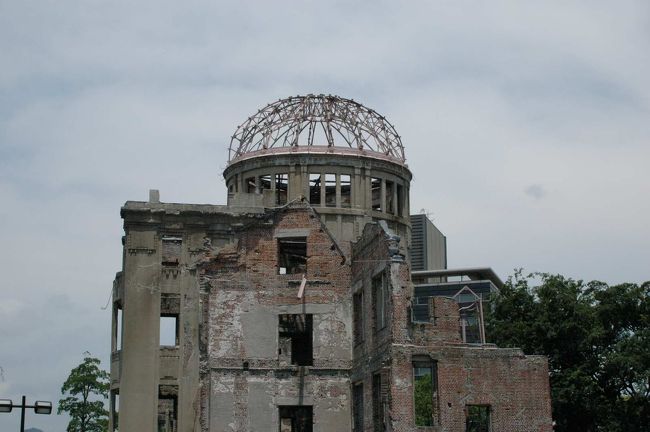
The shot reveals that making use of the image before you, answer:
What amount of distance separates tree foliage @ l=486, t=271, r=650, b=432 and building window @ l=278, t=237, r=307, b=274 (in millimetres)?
10300

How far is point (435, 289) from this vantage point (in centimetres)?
9356

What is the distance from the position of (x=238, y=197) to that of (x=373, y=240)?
39.6ft

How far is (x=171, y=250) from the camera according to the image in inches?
1602

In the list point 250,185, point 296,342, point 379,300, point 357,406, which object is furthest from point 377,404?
point 250,185

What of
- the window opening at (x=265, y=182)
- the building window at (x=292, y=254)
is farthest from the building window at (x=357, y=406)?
the window opening at (x=265, y=182)

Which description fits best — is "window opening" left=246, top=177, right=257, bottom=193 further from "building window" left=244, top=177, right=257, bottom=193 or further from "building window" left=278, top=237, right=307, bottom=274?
"building window" left=278, top=237, right=307, bottom=274

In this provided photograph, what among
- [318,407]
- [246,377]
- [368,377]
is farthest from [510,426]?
[246,377]

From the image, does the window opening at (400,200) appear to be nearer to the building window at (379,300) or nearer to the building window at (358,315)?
the building window at (358,315)

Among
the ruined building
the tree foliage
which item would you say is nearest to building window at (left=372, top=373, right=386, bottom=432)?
the ruined building

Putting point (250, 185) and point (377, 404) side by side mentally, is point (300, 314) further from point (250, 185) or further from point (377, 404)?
point (250, 185)

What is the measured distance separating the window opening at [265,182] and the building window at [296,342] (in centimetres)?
974

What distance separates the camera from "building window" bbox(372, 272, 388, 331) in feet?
97.7

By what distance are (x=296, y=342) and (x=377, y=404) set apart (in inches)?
274

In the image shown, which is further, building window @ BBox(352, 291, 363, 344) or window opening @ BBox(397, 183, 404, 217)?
window opening @ BBox(397, 183, 404, 217)
